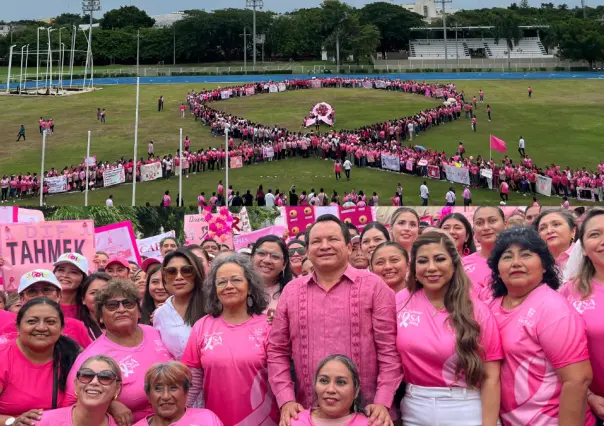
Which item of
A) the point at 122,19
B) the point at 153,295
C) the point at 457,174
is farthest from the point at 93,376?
the point at 122,19

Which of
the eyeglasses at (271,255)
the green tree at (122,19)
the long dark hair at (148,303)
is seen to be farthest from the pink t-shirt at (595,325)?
the green tree at (122,19)

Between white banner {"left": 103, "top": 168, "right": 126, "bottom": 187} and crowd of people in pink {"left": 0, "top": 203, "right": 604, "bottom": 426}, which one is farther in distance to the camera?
white banner {"left": 103, "top": 168, "right": 126, "bottom": 187}

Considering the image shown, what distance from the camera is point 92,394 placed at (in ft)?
15.3

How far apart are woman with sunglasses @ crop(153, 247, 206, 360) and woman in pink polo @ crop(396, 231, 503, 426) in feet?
5.40

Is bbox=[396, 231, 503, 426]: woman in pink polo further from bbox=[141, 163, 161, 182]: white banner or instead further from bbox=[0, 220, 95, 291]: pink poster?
bbox=[141, 163, 161, 182]: white banner

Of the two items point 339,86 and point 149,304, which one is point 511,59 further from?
point 149,304

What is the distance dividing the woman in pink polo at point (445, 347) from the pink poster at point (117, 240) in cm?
A: 815

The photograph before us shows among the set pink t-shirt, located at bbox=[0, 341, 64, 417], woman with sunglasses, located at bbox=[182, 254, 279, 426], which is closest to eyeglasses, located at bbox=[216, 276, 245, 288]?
woman with sunglasses, located at bbox=[182, 254, 279, 426]

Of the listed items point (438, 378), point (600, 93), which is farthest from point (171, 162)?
point (600, 93)

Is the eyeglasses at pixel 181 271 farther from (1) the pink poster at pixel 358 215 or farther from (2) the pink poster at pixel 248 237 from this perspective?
(1) the pink poster at pixel 358 215

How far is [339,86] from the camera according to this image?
201ft

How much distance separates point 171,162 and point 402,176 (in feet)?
34.5

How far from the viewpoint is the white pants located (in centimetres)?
454

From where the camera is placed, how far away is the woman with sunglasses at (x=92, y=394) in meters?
4.66
